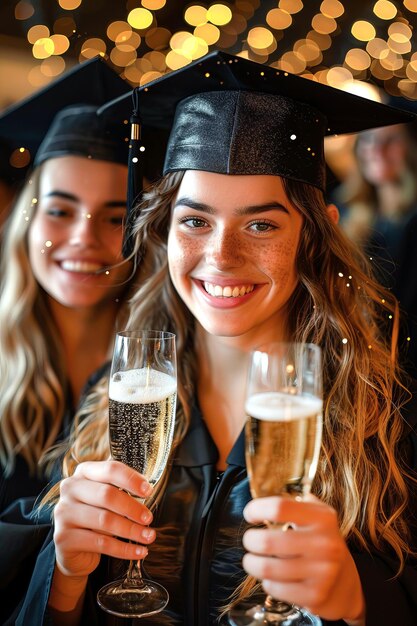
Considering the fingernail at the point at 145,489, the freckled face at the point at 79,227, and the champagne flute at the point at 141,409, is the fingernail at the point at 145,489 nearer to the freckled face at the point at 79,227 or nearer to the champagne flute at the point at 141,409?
the champagne flute at the point at 141,409

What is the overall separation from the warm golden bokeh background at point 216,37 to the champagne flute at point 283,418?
3.96 ft

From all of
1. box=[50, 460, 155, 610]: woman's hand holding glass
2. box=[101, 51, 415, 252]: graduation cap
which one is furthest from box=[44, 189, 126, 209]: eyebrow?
box=[50, 460, 155, 610]: woman's hand holding glass

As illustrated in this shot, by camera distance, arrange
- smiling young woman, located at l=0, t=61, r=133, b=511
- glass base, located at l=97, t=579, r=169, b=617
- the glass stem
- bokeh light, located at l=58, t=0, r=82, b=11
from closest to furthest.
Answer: the glass stem
glass base, located at l=97, t=579, r=169, b=617
smiling young woman, located at l=0, t=61, r=133, b=511
bokeh light, located at l=58, t=0, r=82, b=11

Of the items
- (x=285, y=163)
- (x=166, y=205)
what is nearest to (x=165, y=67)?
(x=166, y=205)

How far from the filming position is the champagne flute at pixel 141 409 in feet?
3.42

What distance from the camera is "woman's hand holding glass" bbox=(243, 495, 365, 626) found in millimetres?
870

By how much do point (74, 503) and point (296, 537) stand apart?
1.24ft

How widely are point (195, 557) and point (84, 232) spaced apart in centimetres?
84

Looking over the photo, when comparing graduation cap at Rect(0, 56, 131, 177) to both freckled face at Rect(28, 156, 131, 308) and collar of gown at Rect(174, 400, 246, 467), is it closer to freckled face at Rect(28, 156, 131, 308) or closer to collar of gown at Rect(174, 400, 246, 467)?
freckled face at Rect(28, 156, 131, 308)

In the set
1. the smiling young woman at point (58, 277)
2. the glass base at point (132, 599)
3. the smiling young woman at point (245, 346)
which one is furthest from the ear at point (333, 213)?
the glass base at point (132, 599)

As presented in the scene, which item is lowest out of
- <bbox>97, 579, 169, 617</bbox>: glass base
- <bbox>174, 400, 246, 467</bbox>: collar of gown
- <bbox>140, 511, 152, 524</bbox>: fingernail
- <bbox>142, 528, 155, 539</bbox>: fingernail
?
<bbox>97, 579, 169, 617</bbox>: glass base

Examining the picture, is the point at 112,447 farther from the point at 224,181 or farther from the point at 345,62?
the point at 345,62

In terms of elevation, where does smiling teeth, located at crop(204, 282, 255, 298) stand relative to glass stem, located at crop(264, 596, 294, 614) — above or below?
above

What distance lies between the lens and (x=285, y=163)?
4.18 ft
